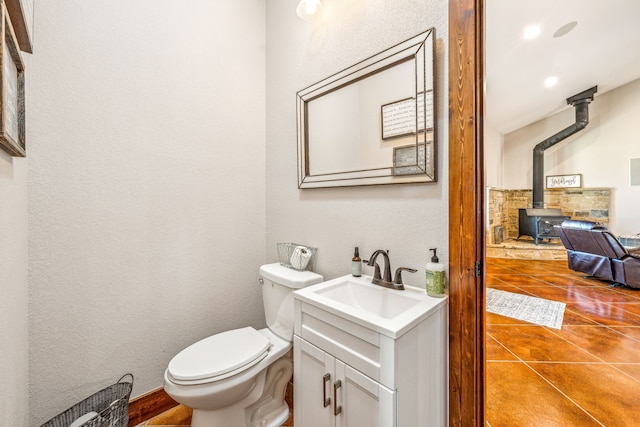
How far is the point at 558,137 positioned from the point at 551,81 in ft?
6.29

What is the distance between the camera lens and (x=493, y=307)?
2.93m

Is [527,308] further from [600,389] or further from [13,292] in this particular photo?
[13,292]

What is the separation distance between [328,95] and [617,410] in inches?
96.5

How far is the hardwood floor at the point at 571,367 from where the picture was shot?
1.48 m

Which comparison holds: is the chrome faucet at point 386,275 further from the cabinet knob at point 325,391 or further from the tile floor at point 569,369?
the tile floor at point 569,369

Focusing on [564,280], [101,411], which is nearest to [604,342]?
[564,280]

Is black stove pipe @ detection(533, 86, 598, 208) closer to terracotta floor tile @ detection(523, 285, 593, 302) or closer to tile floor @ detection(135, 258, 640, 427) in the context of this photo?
terracotta floor tile @ detection(523, 285, 593, 302)

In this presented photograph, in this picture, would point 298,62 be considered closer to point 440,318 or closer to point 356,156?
point 356,156

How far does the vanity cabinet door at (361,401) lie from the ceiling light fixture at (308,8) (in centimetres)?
185

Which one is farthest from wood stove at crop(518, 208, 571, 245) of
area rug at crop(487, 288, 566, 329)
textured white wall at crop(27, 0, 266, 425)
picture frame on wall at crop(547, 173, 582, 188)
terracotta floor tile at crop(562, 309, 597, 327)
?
textured white wall at crop(27, 0, 266, 425)

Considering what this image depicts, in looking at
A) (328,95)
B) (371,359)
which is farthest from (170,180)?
(371,359)

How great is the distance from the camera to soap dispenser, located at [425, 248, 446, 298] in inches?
41.7

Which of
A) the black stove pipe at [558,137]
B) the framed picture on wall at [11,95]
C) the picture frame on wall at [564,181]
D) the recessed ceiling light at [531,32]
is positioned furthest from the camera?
the picture frame on wall at [564,181]

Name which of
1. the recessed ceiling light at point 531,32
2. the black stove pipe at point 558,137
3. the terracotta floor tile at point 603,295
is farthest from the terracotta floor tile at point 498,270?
the recessed ceiling light at point 531,32
